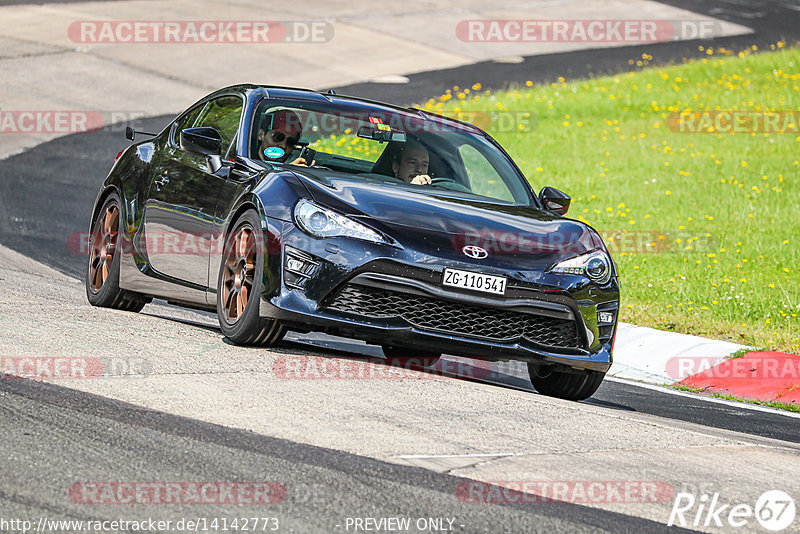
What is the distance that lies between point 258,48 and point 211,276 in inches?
843

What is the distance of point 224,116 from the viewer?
340 inches

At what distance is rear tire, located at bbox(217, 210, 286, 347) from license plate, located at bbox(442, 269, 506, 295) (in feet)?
3.21

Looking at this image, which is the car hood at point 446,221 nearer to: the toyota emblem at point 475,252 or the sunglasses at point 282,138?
the toyota emblem at point 475,252

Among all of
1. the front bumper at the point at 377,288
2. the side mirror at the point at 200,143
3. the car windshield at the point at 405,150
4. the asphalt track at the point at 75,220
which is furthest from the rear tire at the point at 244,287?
the asphalt track at the point at 75,220

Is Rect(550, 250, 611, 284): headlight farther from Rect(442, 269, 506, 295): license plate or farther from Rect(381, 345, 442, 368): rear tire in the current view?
Rect(381, 345, 442, 368): rear tire

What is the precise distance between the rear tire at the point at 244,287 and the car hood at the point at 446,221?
0.43 metres

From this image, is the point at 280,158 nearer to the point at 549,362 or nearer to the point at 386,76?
the point at 549,362

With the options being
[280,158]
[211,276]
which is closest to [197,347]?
[211,276]

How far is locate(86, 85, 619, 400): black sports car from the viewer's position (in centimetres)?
679

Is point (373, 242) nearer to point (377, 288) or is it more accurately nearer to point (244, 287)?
point (377, 288)

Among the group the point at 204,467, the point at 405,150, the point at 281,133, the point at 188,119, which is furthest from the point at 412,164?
the point at 204,467

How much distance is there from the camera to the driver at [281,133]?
8.05m

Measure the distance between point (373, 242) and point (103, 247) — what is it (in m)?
3.39

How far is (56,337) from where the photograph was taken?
6.98 m
